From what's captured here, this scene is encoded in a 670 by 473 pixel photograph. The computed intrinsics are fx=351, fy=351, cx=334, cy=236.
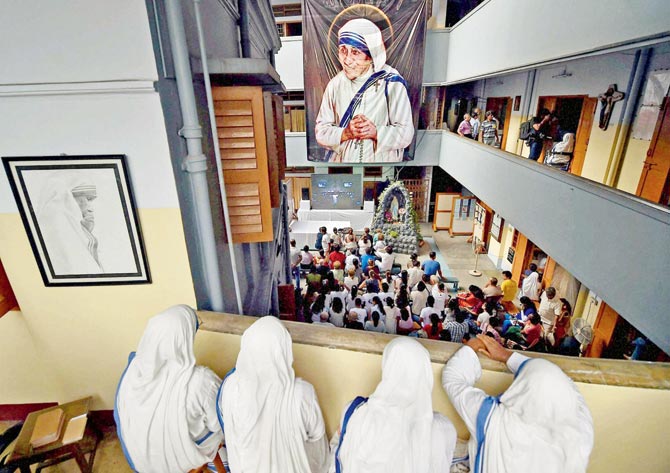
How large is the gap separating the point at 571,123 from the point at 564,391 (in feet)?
26.6

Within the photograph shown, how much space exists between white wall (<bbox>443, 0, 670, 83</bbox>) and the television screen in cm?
515

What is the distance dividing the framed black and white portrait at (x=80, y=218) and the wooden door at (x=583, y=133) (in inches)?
307

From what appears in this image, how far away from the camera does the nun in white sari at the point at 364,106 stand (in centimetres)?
1057

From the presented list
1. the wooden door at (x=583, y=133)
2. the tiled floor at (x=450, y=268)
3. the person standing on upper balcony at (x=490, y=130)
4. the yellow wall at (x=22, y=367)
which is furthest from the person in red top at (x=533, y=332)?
the yellow wall at (x=22, y=367)

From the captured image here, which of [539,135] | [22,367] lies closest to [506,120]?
[539,135]

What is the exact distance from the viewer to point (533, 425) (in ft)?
6.34

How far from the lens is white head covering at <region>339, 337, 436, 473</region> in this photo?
2027 millimetres

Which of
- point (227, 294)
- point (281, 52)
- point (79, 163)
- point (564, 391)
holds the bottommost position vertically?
point (227, 294)

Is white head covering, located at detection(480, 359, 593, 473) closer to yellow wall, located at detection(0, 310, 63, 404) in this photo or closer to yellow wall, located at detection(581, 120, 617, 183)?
yellow wall, located at detection(0, 310, 63, 404)

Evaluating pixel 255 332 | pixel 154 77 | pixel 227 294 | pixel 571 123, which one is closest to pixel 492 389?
pixel 255 332

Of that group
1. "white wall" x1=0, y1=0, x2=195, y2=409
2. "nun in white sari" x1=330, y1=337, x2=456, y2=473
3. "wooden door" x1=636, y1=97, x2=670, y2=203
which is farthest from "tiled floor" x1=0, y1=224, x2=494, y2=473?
"wooden door" x1=636, y1=97, x2=670, y2=203

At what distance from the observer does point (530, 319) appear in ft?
18.0

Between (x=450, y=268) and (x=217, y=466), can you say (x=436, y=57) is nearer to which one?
(x=450, y=268)

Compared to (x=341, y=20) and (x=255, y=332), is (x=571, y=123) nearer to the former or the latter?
(x=341, y=20)
